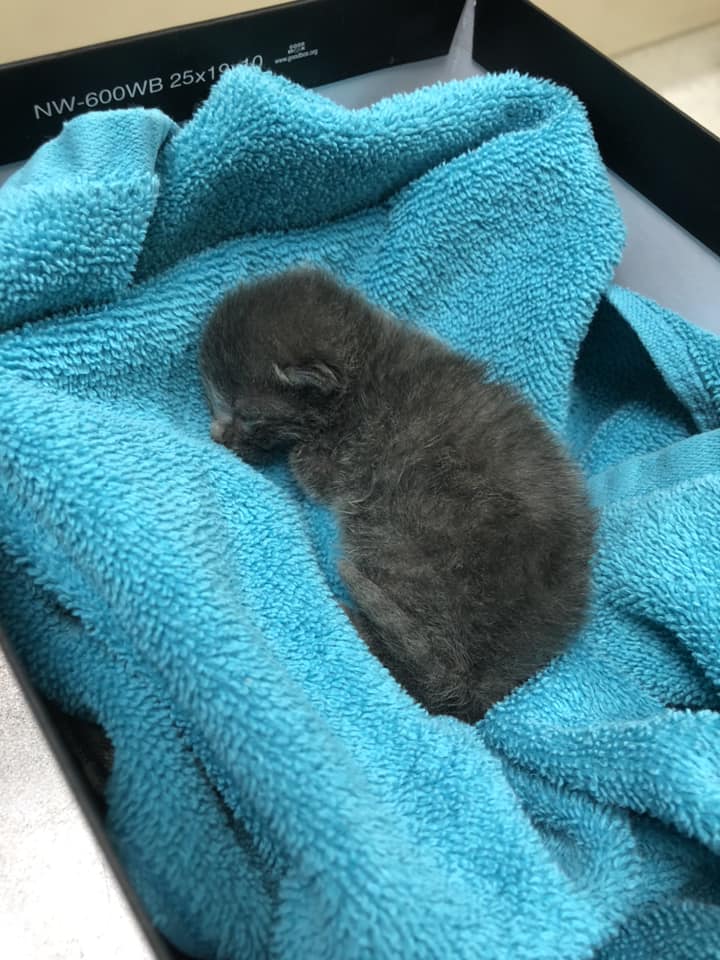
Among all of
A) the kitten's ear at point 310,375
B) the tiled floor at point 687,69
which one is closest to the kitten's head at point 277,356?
the kitten's ear at point 310,375

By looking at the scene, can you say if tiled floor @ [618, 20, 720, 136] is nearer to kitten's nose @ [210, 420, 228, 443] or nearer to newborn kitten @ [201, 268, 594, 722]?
newborn kitten @ [201, 268, 594, 722]

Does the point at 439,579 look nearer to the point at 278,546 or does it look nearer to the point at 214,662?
the point at 278,546

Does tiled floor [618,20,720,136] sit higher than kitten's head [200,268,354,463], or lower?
higher

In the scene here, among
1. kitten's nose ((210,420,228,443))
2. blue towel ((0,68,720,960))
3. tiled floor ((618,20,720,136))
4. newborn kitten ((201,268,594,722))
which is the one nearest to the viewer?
blue towel ((0,68,720,960))

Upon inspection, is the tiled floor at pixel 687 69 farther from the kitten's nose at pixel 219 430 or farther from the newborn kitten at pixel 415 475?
the kitten's nose at pixel 219 430

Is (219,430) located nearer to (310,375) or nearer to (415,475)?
(310,375)

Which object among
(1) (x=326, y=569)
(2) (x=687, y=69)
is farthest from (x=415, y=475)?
(2) (x=687, y=69)

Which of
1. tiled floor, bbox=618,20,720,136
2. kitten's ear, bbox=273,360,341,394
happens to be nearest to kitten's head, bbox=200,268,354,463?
kitten's ear, bbox=273,360,341,394

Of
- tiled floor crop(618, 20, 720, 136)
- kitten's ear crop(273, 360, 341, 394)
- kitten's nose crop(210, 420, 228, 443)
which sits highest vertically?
tiled floor crop(618, 20, 720, 136)

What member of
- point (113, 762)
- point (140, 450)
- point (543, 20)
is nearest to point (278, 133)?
A: point (140, 450)
